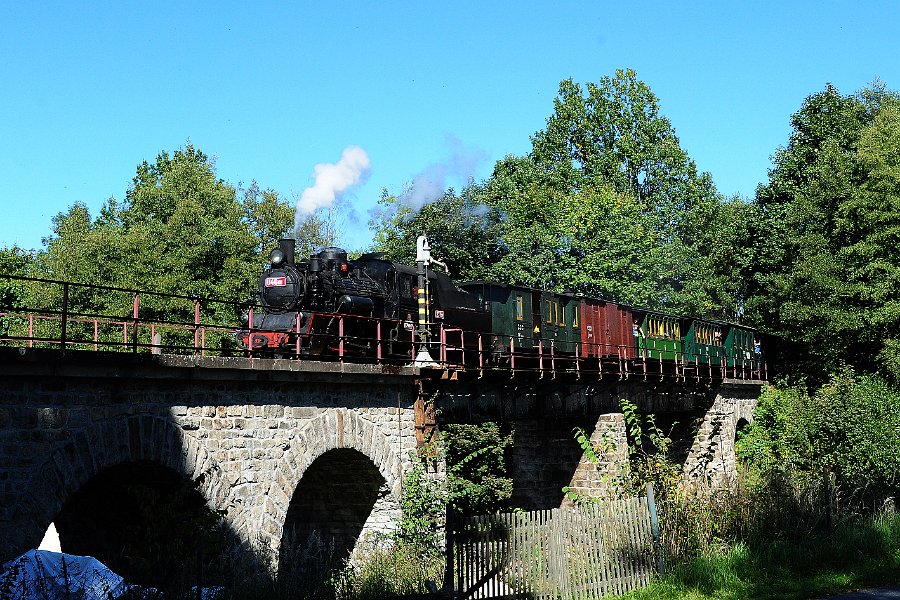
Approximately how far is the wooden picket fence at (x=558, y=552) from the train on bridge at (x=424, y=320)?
4479 mm

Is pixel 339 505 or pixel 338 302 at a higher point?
pixel 338 302

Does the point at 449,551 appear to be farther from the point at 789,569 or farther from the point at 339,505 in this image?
the point at 339,505

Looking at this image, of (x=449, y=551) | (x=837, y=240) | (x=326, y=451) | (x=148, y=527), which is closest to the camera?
(x=148, y=527)

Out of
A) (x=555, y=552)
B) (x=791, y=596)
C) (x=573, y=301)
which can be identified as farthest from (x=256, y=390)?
(x=573, y=301)

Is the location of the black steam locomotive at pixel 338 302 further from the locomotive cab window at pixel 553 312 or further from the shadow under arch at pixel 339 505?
the locomotive cab window at pixel 553 312

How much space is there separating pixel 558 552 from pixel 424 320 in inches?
304

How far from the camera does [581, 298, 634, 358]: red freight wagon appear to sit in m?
31.8

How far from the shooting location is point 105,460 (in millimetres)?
12133

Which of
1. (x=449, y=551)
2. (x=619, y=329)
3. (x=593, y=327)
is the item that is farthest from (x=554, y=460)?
(x=449, y=551)

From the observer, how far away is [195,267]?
132 ft

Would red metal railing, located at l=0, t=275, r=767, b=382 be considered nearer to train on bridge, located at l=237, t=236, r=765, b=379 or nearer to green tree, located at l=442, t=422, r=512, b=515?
train on bridge, located at l=237, t=236, r=765, b=379

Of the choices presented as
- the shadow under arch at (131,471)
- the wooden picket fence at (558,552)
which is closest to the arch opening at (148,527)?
the shadow under arch at (131,471)

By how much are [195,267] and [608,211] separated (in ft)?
66.5

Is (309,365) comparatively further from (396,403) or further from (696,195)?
(696,195)
